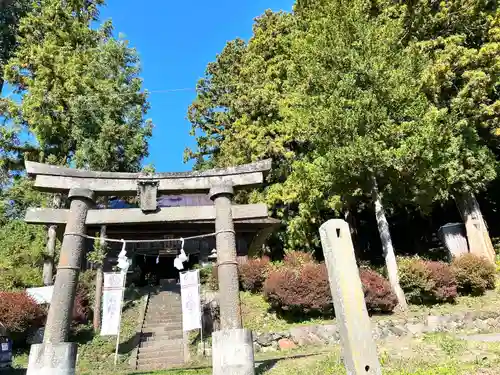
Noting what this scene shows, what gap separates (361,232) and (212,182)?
19.6 meters

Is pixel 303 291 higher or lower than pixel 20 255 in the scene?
lower

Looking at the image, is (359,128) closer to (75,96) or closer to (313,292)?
(313,292)

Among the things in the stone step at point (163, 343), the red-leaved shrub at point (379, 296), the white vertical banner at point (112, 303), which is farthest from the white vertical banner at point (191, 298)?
the red-leaved shrub at point (379, 296)

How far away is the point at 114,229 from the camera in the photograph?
18.8 metres

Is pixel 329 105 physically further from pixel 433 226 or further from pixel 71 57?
pixel 433 226

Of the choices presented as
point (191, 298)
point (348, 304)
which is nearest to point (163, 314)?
point (191, 298)

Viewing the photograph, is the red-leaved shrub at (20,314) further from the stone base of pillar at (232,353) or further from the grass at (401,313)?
the stone base of pillar at (232,353)

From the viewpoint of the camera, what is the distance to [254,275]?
51.1ft

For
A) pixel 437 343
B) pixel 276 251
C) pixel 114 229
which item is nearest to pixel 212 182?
pixel 437 343

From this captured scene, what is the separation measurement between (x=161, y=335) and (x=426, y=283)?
931 centimetres

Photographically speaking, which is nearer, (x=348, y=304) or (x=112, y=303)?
(x=348, y=304)

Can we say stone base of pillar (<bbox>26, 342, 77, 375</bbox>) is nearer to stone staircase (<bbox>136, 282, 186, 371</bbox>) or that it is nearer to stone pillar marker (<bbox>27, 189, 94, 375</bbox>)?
stone pillar marker (<bbox>27, 189, 94, 375</bbox>)

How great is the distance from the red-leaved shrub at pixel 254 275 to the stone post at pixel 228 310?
8151mm

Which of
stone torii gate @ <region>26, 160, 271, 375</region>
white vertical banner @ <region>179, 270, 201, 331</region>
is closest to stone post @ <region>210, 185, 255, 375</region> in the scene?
stone torii gate @ <region>26, 160, 271, 375</region>
